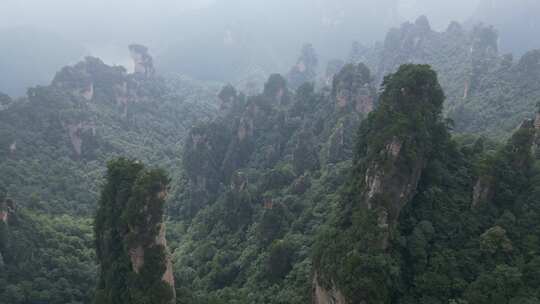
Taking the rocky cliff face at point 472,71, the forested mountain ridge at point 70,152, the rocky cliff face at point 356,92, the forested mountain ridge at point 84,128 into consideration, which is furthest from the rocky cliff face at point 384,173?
the forested mountain ridge at point 84,128

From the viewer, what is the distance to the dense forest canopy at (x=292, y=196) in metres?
31.7

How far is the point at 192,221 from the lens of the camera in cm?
6556

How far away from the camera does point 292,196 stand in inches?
2126

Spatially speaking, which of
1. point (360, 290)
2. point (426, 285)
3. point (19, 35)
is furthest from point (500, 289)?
point (19, 35)

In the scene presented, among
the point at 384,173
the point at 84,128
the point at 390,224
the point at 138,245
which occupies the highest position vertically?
the point at 84,128

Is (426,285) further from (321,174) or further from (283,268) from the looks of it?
(321,174)

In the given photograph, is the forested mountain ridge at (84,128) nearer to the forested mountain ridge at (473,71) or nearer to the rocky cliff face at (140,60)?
the rocky cliff face at (140,60)

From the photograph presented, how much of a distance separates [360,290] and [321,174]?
102ft

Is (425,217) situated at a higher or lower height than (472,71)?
lower

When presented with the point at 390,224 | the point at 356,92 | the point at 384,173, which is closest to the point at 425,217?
the point at 390,224

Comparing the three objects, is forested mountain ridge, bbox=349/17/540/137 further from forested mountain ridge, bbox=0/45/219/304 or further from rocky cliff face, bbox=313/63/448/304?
forested mountain ridge, bbox=0/45/219/304

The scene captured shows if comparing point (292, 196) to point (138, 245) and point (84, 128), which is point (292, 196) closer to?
point (138, 245)

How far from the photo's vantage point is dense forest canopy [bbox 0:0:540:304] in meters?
31.7

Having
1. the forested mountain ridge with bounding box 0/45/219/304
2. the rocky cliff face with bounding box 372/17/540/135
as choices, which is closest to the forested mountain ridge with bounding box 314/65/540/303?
the forested mountain ridge with bounding box 0/45/219/304
